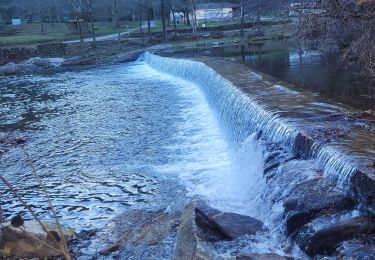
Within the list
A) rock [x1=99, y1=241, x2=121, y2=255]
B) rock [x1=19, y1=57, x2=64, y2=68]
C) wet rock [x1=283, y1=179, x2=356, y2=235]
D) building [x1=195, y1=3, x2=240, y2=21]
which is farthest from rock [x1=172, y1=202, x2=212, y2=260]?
building [x1=195, y1=3, x2=240, y2=21]

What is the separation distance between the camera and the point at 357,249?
466 cm

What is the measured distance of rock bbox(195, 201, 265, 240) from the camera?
241 inches

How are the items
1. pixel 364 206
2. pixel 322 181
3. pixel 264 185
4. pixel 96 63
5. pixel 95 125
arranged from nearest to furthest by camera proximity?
pixel 364 206
pixel 322 181
pixel 264 185
pixel 95 125
pixel 96 63

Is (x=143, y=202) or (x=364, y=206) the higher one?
(x=364, y=206)

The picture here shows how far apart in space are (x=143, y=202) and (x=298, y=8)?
8195 millimetres

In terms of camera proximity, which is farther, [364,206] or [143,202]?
[143,202]

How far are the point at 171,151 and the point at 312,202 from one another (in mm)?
5999

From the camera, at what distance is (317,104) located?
10.2m

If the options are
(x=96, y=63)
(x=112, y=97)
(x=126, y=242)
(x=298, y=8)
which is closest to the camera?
(x=126, y=242)

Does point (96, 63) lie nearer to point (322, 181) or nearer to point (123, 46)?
point (123, 46)

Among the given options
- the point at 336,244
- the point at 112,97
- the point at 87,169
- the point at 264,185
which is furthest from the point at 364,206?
the point at 112,97

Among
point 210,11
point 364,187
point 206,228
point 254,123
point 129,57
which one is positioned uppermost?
point 210,11

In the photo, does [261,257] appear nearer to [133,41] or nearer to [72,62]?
[72,62]

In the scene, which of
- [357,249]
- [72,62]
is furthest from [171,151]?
[72,62]
